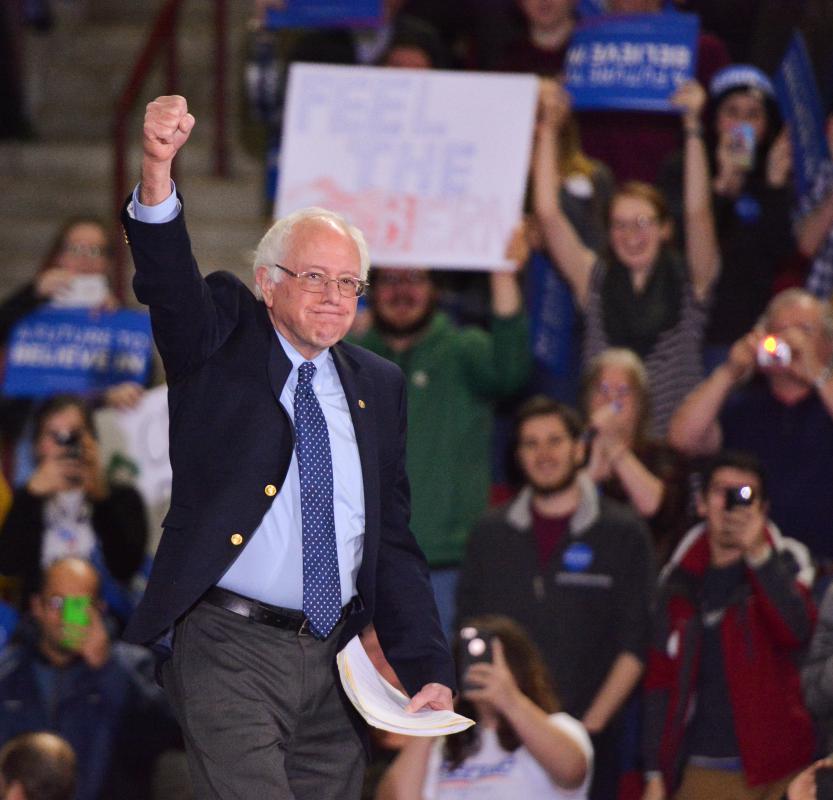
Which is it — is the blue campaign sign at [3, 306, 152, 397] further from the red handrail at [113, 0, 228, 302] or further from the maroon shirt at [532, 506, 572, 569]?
the maroon shirt at [532, 506, 572, 569]

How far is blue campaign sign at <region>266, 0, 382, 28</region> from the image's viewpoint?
7.53 meters

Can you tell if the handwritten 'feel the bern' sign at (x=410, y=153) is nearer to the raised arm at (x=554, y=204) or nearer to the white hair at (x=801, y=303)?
the raised arm at (x=554, y=204)

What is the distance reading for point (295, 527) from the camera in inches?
146

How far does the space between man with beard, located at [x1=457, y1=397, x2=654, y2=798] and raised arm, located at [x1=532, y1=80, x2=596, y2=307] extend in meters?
0.79

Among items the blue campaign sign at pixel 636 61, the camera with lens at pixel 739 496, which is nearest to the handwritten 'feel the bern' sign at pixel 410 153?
the blue campaign sign at pixel 636 61

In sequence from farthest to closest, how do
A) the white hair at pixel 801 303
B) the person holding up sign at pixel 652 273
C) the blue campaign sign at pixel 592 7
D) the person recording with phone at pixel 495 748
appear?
the blue campaign sign at pixel 592 7 < the person holding up sign at pixel 652 273 < the white hair at pixel 801 303 < the person recording with phone at pixel 495 748

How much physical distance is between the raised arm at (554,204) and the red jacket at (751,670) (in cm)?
148

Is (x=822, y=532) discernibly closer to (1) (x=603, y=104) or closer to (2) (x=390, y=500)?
(1) (x=603, y=104)

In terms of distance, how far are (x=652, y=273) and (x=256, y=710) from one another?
3.40m

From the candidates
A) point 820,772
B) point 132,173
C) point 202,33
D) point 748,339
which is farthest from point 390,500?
point 202,33

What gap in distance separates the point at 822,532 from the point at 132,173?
4.60 meters

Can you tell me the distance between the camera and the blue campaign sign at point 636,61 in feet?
22.6

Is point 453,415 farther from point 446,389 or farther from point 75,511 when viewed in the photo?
point 75,511

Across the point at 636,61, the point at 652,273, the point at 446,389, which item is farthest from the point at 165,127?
the point at 636,61
